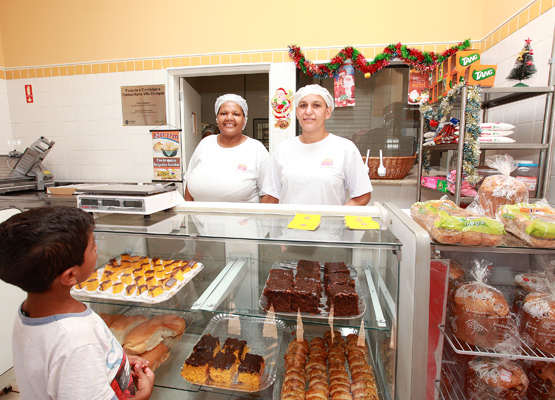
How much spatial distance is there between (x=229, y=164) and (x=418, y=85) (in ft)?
8.00

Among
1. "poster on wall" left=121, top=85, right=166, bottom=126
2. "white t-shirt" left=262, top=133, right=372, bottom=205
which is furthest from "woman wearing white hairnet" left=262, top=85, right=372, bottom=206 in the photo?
"poster on wall" left=121, top=85, right=166, bottom=126

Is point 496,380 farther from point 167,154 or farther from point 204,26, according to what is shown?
point 204,26

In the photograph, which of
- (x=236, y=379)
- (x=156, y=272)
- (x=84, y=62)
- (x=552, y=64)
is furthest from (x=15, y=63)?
(x=552, y=64)

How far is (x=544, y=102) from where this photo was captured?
88.0 inches

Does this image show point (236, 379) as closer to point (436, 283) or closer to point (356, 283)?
point (356, 283)

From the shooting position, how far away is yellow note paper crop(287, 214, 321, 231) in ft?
3.94

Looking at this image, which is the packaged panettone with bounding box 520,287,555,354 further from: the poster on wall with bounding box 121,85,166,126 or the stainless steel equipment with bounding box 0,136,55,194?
the stainless steel equipment with bounding box 0,136,55,194

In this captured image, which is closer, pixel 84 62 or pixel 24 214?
pixel 24 214

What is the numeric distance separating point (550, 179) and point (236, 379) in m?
2.43

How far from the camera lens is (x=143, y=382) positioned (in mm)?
1026

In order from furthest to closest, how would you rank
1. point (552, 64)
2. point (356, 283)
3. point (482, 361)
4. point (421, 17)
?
point (421, 17) < point (552, 64) < point (356, 283) < point (482, 361)

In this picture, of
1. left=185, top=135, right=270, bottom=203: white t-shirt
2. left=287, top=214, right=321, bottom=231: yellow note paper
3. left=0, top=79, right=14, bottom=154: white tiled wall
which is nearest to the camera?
left=287, top=214, right=321, bottom=231: yellow note paper

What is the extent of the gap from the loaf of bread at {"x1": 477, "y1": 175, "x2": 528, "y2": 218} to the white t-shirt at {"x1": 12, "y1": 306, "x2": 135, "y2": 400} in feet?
5.08

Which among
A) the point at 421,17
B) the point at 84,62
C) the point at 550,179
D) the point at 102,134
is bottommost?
the point at 550,179
